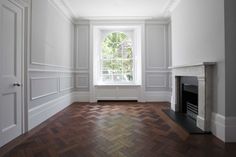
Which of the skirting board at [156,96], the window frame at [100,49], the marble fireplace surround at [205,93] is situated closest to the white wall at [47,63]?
the window frame at [100,49]

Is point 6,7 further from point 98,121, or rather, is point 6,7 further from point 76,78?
point 76,78

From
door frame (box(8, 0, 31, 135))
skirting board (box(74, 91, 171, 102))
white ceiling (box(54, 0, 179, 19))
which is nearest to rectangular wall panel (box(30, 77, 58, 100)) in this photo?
door frame (box(8, 0, 31, 135))

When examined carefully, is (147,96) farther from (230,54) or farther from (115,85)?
(230,54)

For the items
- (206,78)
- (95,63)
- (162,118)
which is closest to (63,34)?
(95,63)

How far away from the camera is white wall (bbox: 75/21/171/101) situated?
5.81 metres

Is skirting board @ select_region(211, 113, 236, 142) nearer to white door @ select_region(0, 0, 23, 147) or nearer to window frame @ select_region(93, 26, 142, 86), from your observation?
white door @ select_region(0, 0, 23, 147)

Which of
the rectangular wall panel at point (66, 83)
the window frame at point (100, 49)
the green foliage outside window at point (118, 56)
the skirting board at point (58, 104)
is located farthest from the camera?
the green foliage outside window at point (118, 56)

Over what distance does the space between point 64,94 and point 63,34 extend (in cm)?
170

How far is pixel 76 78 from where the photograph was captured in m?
5.85

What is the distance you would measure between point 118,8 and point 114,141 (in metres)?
3.86

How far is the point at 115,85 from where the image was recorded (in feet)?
19.2

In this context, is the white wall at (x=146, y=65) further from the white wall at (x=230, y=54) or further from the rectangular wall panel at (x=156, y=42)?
the white wall at (x=230, y=54)

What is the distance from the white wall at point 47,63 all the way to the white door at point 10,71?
1.02 feet

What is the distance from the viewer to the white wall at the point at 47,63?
3.06 meters
